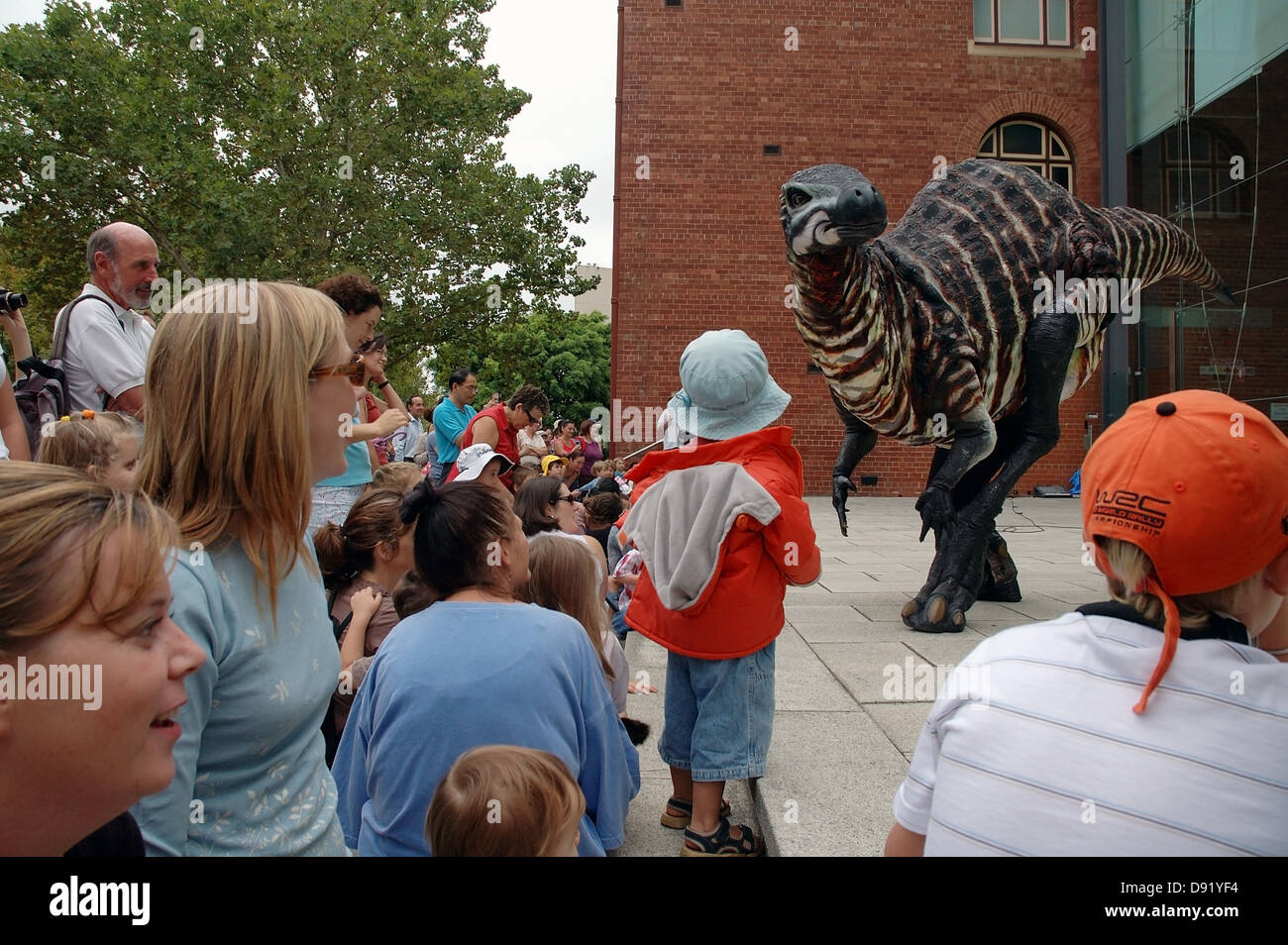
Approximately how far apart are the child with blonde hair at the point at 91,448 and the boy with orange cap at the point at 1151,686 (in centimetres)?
243

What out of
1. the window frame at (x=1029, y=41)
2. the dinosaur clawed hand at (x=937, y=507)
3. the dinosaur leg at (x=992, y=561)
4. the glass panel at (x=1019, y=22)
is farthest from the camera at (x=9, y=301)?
the glass panel at (x=1019, y=22)

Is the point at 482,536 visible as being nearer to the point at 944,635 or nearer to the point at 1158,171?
the point at 944,635

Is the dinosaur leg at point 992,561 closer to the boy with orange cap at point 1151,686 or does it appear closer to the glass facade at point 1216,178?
the boy with orange cap at point 1151,686

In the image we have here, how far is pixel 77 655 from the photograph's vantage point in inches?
46.1

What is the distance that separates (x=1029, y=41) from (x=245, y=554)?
745 inches

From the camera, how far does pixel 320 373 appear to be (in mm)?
1862

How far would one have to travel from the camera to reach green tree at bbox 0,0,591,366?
53.8 feet

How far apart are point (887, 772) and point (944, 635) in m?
2.01

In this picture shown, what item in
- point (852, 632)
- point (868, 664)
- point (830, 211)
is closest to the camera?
point (830, 211)

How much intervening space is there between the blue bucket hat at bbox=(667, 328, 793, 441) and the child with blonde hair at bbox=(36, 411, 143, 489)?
170 centimetres

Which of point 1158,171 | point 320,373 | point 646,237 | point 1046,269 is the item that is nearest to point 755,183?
point 646,237

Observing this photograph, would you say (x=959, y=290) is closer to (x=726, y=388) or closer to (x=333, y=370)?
(x=726, y=388)

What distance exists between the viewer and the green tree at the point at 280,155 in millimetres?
16406

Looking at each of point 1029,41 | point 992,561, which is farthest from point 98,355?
point 1029,41
